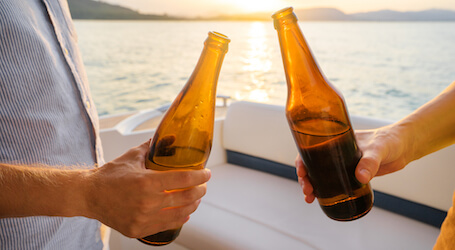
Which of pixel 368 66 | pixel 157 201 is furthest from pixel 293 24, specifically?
pixel 368 66

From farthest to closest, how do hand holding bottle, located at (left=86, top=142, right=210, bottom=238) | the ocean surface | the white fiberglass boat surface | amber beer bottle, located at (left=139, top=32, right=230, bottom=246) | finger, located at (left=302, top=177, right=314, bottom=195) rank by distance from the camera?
the ocean surface
the white fiberglass boat surface
finger, located at (left=302, top=177, right=314, bottom=195)
amber beer bottle, located at (left=139, top=32, right=230, bottom=246)
hand holding bottle, located at (left=86, top=142, right=210, bottom=238)

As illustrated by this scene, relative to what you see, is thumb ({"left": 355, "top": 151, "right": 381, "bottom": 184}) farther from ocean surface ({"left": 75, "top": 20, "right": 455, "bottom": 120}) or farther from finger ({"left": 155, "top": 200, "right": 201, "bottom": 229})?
ocean surface ({"left": 75, "top": 20, "right": 455, "bottom": 120})

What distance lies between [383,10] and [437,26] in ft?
21.9

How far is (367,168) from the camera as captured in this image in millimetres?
574

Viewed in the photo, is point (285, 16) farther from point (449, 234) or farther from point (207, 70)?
point (449, 234)


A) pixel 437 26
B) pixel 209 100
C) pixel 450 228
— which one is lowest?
pixel 437 26

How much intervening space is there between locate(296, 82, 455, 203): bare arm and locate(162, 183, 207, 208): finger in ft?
0.86

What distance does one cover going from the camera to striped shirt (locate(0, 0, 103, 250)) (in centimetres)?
57

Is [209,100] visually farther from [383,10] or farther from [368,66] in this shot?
[368,66]

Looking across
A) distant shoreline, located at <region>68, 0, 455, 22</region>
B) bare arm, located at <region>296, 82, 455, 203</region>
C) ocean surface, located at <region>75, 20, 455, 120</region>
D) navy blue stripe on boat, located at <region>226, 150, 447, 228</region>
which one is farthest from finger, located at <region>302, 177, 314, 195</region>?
ocean surface, located at <region>75, 20, 455, 120</region>

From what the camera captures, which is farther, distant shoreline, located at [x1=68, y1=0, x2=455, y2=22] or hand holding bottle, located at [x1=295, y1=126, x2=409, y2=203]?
distant shoreline, located at [x1=68, y1=0, x2=455, y2=22]

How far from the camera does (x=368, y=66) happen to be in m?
16.9

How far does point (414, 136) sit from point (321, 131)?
205 millimetres

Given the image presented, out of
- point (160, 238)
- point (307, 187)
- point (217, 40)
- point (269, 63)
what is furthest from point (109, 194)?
point (269, 63)
